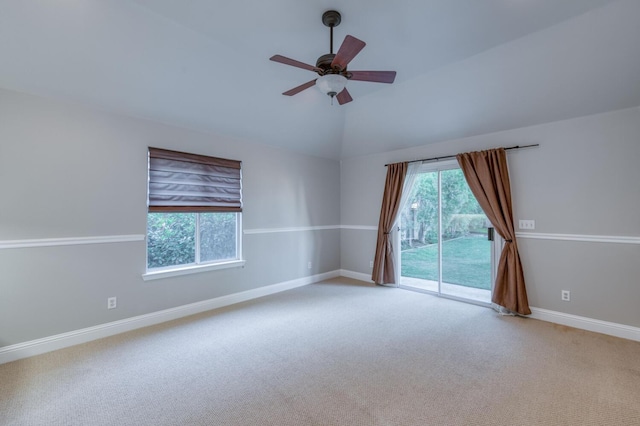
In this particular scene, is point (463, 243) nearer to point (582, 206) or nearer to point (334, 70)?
point (582, 206)

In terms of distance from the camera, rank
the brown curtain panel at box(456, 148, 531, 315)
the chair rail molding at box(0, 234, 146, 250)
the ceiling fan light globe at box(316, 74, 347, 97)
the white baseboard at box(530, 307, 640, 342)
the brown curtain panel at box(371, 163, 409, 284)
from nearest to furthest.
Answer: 1. the ceiling fan light globe at box(316, 74, 347, 97)
2. the chair rail molding at box(0, 234, 146, 250)
3. the white baseboard at box(530, 307, 640, 342)
4. the brown curtain panel at box(456, 148, 531, 315)
5. the brown curtain panel at box(371, 163, 409, 284)

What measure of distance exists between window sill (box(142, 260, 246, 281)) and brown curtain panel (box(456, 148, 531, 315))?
3.69 meters

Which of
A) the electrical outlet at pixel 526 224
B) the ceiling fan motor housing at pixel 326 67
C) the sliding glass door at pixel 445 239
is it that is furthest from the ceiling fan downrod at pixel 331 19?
the electrical outlet at pixel 526 224

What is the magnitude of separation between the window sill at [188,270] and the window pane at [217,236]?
5.5 inches

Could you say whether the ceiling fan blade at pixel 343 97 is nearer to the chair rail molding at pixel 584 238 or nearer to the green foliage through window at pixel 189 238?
the green foliage through window at pixel 189 238

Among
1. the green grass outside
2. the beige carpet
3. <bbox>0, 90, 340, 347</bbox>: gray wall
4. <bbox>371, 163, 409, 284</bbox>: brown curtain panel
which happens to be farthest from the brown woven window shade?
the green grass outside

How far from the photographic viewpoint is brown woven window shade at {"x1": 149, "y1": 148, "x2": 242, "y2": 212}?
353 centimetres

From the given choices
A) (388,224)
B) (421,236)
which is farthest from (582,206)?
(388,224)

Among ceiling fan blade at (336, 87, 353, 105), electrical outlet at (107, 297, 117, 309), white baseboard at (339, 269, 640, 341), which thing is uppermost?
ceiling fan blade at (336, 87, 353, 105)

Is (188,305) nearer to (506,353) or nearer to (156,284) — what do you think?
(156,284)

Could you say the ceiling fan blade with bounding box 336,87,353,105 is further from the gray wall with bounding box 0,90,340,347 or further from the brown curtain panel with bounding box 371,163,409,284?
the brown curtain panel with bounding box 371,163,409,284

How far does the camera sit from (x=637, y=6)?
7.63 ft

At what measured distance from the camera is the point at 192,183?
12.6ft

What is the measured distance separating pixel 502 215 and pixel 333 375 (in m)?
3.12
